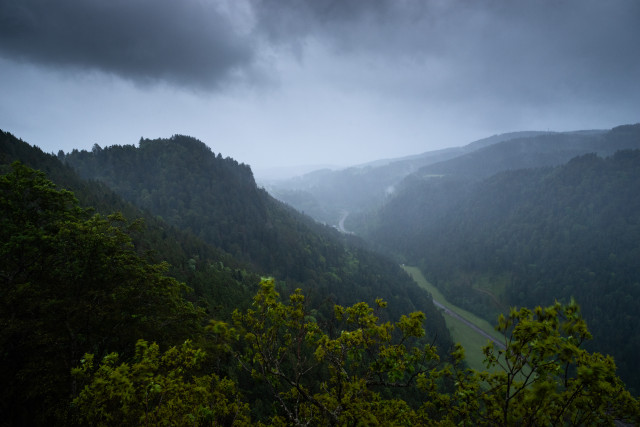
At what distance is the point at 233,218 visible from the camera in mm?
124062

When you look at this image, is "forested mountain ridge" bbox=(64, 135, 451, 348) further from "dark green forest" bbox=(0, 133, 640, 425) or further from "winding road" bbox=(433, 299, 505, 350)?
"dark green forest" bbox=(0, 133, 640, 425)

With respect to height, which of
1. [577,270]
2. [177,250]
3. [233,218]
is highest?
[233,218]

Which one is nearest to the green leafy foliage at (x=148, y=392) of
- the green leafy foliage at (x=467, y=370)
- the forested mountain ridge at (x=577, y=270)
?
the green leafy foliage at (x=467, y=370)

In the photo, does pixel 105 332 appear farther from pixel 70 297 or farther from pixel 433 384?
pixel 433 384

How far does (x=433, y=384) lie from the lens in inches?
389

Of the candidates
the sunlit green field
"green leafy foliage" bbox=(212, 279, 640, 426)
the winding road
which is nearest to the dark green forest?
"green leafy foliage" bbox=(212, 279, 640, 426)

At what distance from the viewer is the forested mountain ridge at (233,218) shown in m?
110

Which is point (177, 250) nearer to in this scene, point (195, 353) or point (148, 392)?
point (195, 353)

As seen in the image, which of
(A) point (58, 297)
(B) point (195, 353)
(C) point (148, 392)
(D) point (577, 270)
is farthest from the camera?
(D) point (577, 270)

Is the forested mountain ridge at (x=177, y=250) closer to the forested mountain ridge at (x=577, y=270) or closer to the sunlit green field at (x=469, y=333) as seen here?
the sunlit green field at (x=469, y=333)

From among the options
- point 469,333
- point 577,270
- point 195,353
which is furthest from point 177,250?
point 577,270

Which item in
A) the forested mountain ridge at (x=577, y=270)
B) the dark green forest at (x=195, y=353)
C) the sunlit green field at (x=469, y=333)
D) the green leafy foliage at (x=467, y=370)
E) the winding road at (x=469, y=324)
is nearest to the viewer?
the green leafy foliage at (x=467, y=370)

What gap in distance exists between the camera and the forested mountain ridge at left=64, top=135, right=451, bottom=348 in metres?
110

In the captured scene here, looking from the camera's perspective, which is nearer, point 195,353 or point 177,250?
point 195,353
